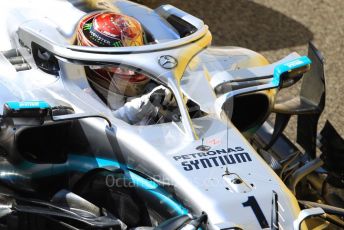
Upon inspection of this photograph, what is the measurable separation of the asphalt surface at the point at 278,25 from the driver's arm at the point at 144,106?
2.35 meters

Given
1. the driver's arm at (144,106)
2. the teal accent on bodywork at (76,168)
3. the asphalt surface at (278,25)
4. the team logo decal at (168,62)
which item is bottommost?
the asphalt surface at (278,25)

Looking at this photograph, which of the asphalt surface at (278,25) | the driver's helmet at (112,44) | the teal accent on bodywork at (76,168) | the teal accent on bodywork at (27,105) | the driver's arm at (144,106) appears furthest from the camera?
the asphalt surface at (278,25)

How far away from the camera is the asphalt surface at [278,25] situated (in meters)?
6.18

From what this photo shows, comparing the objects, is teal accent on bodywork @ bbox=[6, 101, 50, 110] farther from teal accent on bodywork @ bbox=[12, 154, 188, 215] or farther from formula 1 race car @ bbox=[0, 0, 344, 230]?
teal accent on bodywork @ bbox=[12, 154, 188, 215]

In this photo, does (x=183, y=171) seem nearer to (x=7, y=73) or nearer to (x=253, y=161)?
(x=253, y=161)

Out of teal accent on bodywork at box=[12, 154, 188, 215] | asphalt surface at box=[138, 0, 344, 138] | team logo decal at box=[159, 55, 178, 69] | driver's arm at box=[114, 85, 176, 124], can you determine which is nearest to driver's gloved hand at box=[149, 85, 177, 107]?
driver's arm at box=[114, 85, 176, 124]

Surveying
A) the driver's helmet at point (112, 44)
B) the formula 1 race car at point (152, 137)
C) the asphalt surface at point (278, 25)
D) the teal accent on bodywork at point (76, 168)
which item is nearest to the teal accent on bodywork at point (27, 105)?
the formula 1 race car at point (152, 137)

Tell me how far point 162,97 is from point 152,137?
26 cm

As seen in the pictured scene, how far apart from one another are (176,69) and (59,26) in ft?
2.23

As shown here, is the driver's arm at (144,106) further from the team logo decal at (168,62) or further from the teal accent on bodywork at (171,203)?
the teal accent on bodywork at (171,203)

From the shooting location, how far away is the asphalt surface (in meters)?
6.18

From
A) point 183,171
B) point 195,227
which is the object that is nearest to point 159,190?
point 183,171

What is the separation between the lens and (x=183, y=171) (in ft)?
11.1

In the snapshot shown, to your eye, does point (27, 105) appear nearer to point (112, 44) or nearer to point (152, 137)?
point (152, 137)
